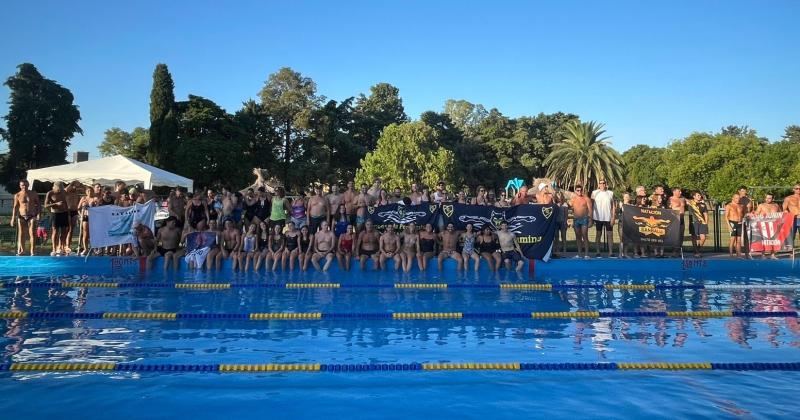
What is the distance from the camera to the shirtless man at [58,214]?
1379 centimetres

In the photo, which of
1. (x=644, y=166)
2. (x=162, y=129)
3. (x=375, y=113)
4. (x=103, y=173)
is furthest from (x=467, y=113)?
(x=103, y=173)

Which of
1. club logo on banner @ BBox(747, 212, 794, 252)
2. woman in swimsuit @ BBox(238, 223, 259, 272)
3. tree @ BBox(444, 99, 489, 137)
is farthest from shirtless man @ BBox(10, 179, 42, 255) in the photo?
tree @ BBox(444, 99, 489, 137)

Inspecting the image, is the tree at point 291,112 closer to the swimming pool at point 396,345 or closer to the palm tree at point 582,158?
the palm tree at point 582,158

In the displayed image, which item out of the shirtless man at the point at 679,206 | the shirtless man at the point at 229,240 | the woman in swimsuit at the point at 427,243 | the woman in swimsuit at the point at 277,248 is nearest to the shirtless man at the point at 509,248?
the woman in swimsuit at the point at 427,243

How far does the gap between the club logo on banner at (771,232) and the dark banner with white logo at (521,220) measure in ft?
16.0

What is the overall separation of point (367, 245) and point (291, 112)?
36796 mm

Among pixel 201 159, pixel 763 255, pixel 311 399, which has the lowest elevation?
pixel 311 399

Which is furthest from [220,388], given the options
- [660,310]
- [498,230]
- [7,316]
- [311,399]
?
[498,230]

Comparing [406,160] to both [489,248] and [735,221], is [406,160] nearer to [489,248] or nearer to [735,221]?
[735,221]

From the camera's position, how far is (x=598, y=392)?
19.0 feet

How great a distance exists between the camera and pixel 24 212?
13.6 m

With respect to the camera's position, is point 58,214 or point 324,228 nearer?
point 324,228

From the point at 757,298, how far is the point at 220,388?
942 centimetres

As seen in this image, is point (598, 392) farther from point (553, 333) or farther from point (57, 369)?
point (57, 369)
